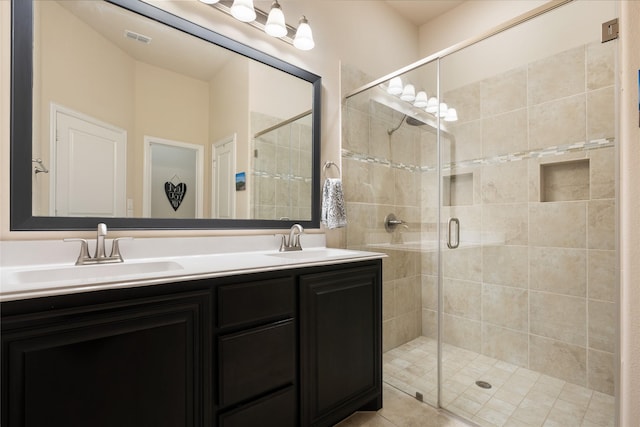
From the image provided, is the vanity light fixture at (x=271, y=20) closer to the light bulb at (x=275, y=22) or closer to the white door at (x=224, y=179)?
the light bulb at (x=275, y=22)

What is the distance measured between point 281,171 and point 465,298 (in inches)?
62.7

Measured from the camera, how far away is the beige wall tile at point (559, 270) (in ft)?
5.85

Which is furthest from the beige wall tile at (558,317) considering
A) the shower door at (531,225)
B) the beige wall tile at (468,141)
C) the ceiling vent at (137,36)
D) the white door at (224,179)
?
the ceiling vent at (137,36)

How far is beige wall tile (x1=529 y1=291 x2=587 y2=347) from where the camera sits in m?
1.81

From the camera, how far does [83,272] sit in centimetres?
110

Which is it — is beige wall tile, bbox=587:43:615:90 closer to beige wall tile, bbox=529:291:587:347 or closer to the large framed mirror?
beige wall tile, bbox=529:291:587:347

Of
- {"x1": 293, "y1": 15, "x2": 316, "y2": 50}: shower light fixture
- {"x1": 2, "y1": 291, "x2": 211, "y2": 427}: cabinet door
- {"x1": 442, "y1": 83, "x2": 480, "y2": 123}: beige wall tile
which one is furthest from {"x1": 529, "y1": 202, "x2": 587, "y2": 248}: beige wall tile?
{"x1": 2, "y1": 291, "x2": 211, "y2": 427}: cabinet door

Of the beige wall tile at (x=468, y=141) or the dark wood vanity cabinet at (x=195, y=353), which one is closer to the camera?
the dark wood vanity cabinet at (x=195, y=353)

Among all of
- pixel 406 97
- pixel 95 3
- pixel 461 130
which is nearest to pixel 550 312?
pixel 461 130

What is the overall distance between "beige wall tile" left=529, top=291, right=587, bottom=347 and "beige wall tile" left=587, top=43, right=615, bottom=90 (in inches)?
49.5

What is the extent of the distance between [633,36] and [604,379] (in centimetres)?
191

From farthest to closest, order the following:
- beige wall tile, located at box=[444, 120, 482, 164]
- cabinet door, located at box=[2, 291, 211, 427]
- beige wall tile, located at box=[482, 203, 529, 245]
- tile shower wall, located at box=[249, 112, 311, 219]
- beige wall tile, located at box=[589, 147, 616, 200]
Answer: beige wall tile, located at box=[444, 120, 482, 164], beige wall tile, located at box=[482, 203, 529, 245], tile shower wall, located at box=[249, 112, 311, 219], beige wall tile, located at box=[589, 147, 616, 200], cabinet door, located at box=[2, 291, 211, 427]

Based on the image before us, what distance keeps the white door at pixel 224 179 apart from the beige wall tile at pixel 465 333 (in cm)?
162

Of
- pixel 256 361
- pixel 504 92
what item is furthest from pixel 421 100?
pixel 256 361
